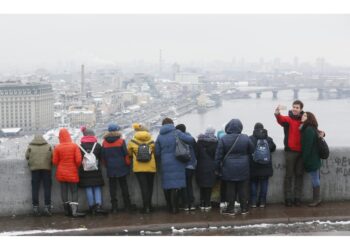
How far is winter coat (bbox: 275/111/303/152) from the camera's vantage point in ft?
17.4

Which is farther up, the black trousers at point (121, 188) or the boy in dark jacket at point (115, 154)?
the boy in dark jacket at point (115, 154)

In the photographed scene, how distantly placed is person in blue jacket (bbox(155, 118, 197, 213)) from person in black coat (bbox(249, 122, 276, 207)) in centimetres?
65

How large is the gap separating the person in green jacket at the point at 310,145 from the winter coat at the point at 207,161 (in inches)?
32.8

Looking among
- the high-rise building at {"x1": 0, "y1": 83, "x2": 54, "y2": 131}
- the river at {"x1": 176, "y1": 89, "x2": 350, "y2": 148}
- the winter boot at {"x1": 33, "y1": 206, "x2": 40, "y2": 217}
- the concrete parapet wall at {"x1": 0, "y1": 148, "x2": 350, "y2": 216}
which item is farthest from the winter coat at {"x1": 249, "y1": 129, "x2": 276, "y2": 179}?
the high-rise building at {"x1": 0, "y1": 83, "x2": 54, "y2": 131}

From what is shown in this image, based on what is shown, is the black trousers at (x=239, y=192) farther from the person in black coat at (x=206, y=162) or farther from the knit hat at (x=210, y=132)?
the knit hat at (x=210, y=132)

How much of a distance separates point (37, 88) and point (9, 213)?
7233cm

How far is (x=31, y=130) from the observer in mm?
63938

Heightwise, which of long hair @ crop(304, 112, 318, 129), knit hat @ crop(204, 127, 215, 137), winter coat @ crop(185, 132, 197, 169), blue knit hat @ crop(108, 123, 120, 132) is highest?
long hair @ crop(304, 112, 318, 129)

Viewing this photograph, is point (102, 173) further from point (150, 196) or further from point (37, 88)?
point (37, 88)

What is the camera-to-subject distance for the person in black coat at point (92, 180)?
16.9ft

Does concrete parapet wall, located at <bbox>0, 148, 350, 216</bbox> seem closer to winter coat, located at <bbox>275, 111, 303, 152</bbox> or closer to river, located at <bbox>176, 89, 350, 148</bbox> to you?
winter coat, located at <bbox>275, 111, 303, 152</bbox>

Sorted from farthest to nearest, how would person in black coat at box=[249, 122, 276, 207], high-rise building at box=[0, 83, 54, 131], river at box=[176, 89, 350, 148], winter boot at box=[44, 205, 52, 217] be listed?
high-rise building at box=[0, 83, 54, 131] → river at box=[176, 89, 350, 148] → person in black coat at box=[249, 122, 276, 207] → winter boot at box=[44, 205, 52, 217]

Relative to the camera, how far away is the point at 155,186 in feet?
17.9

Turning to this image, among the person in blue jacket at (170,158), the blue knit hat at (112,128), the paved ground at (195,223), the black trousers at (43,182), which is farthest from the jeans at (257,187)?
the black trousers at (43,182)
